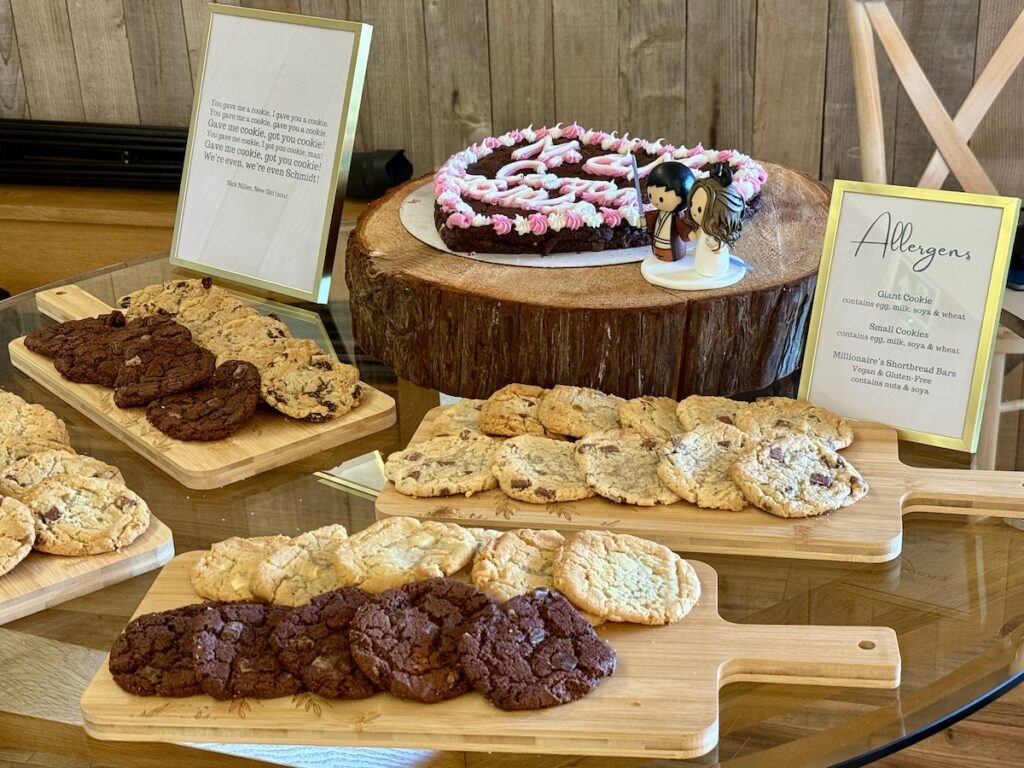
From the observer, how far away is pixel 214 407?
1.43 meters

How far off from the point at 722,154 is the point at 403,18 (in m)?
1.14

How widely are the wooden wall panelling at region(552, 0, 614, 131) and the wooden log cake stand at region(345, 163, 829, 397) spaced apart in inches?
44.2

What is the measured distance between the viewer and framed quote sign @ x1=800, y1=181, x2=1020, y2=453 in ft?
4.40

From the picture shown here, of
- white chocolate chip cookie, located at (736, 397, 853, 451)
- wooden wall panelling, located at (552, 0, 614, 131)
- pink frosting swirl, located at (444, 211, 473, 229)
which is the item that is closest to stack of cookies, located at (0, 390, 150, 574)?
pink frosting swirl, located at (444, 211, 473, 229)

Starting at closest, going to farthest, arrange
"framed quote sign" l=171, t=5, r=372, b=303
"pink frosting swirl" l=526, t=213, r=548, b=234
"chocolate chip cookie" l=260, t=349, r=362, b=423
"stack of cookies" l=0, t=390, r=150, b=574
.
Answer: "stack of cookies" l=0, t=390, r=150, b=574, "chocolate chip cookie" l=260, t=349, r=362, b=423, "pink frosting swirl" l=526, t=213, r=548, b=234, "framed quote sign" l=171, t=5, r=372, b=303

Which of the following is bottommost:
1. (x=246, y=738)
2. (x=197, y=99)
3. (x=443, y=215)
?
(x=246, y=738)

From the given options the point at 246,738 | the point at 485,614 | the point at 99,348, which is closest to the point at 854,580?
the point at 485,614

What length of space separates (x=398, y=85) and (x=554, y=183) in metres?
1.13

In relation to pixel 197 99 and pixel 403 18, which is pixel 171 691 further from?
pixel 403 18

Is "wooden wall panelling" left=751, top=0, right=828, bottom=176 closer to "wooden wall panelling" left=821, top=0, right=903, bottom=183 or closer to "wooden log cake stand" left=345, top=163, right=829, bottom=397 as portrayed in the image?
"wooden wall panelling" left=821, top=0, right=903, bottom=183

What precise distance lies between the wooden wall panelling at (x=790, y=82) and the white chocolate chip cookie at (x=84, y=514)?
1753 millimetres

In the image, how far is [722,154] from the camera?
1.81 metres

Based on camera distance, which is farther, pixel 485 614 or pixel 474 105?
pixel 474 105

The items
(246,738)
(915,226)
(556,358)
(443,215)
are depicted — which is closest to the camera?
(246,738)
